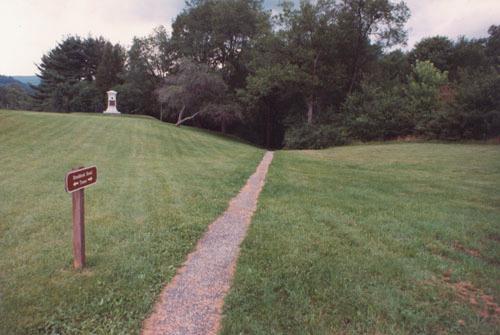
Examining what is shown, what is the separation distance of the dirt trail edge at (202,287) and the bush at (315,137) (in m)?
18.4

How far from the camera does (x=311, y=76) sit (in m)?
23.6

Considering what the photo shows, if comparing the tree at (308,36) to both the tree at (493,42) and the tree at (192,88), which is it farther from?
the tree at (493,42)

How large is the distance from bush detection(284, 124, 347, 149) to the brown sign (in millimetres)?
20427

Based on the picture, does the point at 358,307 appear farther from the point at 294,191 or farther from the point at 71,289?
the point at 294,191

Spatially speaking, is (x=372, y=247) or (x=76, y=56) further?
(x=76, y=56)

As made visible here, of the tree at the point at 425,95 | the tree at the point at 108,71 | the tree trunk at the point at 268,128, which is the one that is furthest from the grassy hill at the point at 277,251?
the tree at the point at 108,71

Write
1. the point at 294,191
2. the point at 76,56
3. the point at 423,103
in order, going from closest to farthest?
1. the point at 294,191
2. the point at 423,103
3. the point at 76,56

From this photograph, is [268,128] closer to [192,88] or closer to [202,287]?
[192,88]

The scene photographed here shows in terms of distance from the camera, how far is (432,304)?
9.97ft

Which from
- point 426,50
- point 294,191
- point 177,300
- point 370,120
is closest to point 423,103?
point 370,120

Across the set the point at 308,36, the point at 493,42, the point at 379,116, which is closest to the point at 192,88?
the point at 308,36

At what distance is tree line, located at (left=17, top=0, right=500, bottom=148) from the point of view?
841 inches

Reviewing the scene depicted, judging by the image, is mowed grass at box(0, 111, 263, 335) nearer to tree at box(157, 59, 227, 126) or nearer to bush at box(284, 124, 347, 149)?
tree at box(157, 59, 227, 126)

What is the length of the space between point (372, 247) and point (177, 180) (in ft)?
16.9
